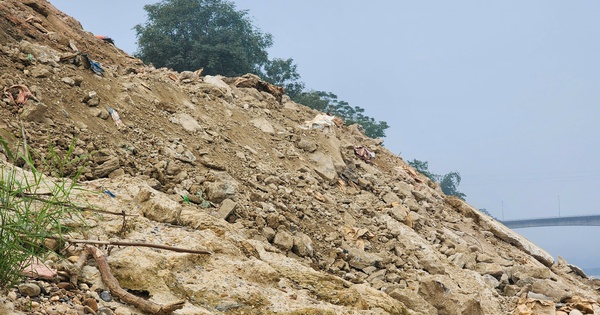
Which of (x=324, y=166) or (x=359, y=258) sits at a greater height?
(x=324, y=166)

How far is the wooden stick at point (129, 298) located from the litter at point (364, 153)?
414 inches

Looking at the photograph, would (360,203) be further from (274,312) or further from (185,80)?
(274,312)

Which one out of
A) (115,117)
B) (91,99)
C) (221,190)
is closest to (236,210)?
(221,190)

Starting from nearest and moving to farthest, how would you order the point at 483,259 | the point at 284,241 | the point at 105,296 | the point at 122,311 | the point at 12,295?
the point at 12,295 → the point at 122,311 → the point at 105,296 → the point at 284,241 → the point at 483,259

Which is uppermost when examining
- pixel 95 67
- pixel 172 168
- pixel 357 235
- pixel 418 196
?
pixel 95 67

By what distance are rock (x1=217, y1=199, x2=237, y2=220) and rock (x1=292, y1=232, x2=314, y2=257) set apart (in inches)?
38.4

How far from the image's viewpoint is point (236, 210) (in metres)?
7.32

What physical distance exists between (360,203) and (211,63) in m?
15.5

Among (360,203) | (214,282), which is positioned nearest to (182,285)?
(214,282)

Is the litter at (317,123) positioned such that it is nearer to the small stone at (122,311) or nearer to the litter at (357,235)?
the litter at (357,235)

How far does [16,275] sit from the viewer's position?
2826mm

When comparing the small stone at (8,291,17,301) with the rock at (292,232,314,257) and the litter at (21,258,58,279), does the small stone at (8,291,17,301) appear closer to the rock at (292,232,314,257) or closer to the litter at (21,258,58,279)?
the litter at (21,258,58,279)

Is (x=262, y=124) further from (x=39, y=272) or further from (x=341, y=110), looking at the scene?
(x=341, y=110)

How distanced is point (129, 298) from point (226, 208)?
12.1 feet
